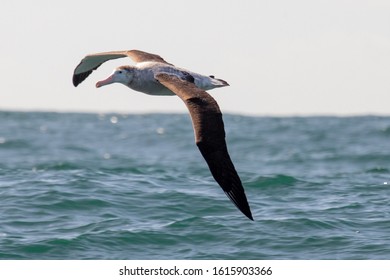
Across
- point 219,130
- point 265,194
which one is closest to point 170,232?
point 219,130

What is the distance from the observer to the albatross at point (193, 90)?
1174cm

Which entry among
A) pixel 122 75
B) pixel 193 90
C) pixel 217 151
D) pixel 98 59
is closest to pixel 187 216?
pixel 122 75

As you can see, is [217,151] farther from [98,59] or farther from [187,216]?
[98,59]

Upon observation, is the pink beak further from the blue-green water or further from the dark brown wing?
the dark brown wing

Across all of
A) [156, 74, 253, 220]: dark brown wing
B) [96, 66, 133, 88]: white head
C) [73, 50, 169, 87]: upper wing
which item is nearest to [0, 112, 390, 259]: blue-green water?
[156, 74, 253, 220]: dark brown wing

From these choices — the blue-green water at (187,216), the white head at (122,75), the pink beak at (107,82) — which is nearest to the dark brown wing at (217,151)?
the blue-green water at (187,216)

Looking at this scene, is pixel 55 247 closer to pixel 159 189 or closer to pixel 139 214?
pixel 139 214

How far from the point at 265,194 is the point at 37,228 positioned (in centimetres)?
473

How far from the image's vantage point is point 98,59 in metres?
17.5

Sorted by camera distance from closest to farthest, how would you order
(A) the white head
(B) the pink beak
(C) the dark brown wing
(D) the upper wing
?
1. (C) the dark brown wing
2. (A) the white head
3. (B) the pink beak
4. (D) the upper wing

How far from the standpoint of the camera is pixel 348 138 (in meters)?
35.4

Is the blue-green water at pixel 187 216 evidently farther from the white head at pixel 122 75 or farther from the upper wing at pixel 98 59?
the white head at pixel 122 75

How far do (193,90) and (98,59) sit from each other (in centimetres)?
489

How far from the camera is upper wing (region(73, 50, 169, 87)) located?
16.0 metres
